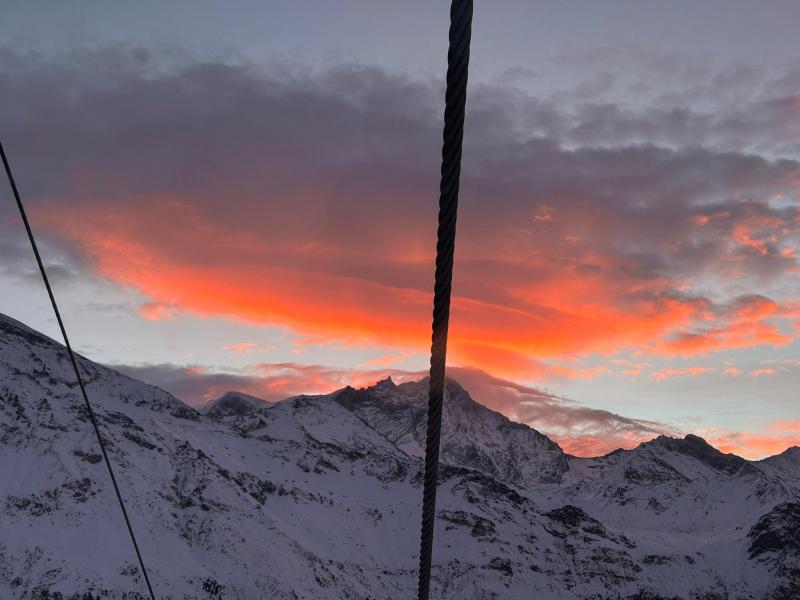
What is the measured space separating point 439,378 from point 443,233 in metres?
1.96

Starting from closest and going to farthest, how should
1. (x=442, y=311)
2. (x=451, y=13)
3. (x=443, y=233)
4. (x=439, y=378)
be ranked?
1. (x=451, y=13)
2. (x=443, y=233)
3. (x=442, y=311)
4. (x=439, y=378)

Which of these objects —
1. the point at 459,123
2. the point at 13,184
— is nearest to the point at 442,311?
the point at 459,123

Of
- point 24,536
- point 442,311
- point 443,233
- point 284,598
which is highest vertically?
Result: point 443,233

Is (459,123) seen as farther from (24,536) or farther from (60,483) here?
(60,483)

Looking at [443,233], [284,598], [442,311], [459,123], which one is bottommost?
[284,598]

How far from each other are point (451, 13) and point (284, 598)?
656 feet

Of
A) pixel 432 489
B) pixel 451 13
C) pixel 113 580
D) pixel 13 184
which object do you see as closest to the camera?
pixel 451 13

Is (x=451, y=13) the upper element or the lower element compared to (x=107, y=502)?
upper

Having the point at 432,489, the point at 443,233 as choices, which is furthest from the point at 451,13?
the point at 432,489

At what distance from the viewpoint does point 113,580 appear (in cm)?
16925

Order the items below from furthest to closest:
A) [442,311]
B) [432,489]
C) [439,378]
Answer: [432,489]
[439,378]
[442,311]

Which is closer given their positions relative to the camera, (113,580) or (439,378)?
(439,378)

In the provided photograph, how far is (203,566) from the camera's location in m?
193

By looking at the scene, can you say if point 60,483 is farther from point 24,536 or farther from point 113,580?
point 113,580
